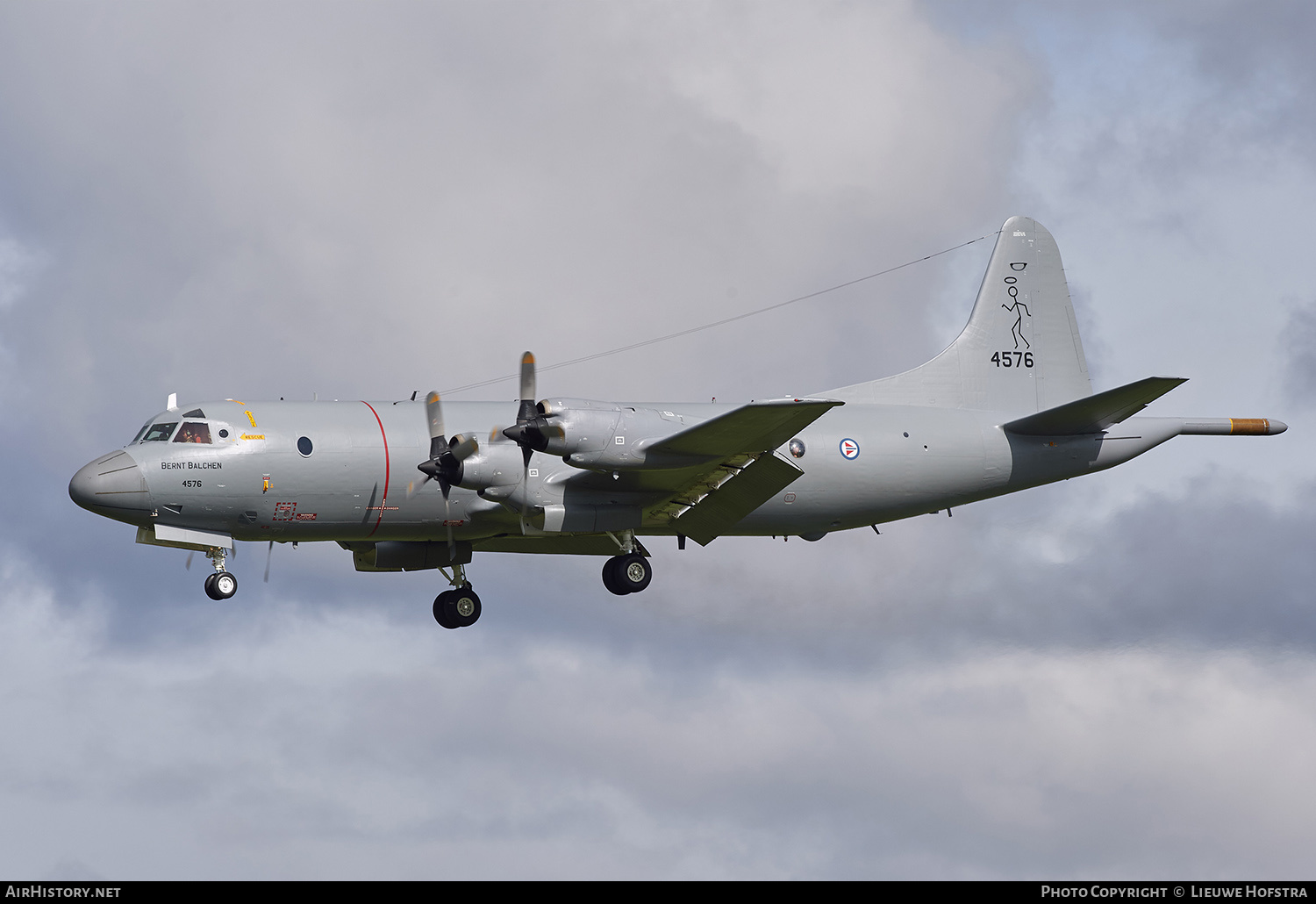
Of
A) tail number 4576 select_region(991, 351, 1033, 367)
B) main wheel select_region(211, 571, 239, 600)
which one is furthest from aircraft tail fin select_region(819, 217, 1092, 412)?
main wheel select_region(211, 571, 239, 600)

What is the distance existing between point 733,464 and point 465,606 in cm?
682

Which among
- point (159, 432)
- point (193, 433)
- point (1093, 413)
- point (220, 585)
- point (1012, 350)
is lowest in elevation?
point (220, 585)

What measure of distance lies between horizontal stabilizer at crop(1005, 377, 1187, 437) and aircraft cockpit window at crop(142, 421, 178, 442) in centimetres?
1647

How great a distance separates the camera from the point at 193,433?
2836cm

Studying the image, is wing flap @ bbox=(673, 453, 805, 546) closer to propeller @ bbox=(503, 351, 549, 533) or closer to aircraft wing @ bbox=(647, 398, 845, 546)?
aircraft wing @ bbox=(647, 398, 845, 546)

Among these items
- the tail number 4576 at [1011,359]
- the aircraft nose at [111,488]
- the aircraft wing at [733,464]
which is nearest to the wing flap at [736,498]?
the aircraft wing at [733,464]

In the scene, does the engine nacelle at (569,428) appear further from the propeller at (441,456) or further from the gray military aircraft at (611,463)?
the propeller at (441,456)

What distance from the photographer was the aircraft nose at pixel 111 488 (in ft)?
91.0

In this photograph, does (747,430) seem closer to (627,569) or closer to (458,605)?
(627,569)

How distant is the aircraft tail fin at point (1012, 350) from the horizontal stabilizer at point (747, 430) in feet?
20.1

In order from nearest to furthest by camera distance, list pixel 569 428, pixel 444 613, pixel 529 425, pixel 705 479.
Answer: pixel 569 428 → pixel 529 425 → pixel 705 479 → pixel 444 613

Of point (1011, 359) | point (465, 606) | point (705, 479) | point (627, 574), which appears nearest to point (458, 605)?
point (465, 606)
